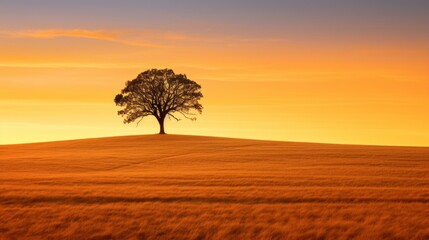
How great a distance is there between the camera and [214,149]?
184ft

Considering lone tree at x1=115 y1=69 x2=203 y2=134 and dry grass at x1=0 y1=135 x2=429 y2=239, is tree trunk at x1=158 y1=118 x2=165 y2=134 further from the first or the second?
dry grass at x1=0 y1=135 x2=429 y2=239

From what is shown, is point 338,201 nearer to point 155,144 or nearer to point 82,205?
point 82,205

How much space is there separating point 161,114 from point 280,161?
37434 millimetres

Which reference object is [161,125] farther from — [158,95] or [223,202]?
[223,202]

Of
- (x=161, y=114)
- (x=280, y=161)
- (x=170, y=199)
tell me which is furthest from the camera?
(x=161, y=114)

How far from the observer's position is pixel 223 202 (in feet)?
76.6

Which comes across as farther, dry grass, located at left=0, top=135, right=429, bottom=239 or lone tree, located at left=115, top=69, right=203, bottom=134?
lone tree, located at left=115, top=69, right=203, bottom=134

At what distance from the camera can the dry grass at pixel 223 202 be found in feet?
60.7

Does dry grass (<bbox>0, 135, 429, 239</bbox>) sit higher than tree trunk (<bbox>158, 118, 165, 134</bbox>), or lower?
lower

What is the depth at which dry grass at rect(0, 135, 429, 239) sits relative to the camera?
1852 centimetres

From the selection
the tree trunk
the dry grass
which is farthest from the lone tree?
the dry grass

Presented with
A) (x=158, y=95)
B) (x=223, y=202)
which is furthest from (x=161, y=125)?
(x=223, y=202)

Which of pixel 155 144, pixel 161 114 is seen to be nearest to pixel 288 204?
pixel 155 144

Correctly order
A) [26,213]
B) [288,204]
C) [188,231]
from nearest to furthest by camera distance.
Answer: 1. [188,231]
2. [26,213]
3. [288,204]
